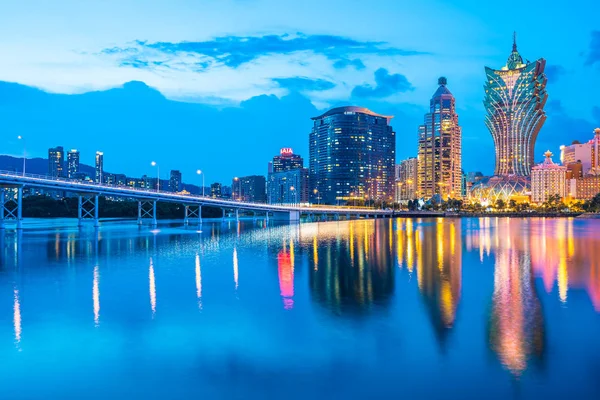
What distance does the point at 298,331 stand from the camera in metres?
18.6

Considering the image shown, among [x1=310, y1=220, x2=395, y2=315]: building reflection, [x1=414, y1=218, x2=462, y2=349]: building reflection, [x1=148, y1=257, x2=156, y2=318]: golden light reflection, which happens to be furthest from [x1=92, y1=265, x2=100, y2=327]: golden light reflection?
[x1=414, y1=218, x2=462, y2=349]: building reflection

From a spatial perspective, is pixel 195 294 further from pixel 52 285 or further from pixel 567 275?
pixel 567 275

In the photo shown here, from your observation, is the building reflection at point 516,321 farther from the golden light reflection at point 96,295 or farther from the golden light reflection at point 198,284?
the golden light reflection at point 96,295

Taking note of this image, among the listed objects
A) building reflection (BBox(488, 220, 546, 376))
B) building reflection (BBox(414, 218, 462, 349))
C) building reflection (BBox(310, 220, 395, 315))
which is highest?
building reflection (BBox(310, 220, 395, 315))

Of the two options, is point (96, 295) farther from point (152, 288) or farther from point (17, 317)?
point (17, 317)

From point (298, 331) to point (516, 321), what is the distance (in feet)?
29.0

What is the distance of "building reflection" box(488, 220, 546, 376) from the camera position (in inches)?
617

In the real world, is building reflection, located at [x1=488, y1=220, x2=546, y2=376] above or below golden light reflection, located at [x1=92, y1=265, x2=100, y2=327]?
below

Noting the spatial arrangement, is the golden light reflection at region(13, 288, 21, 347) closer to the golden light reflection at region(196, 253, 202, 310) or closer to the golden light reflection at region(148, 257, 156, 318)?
the golden light reflection at region(148, 257, 156, 318)

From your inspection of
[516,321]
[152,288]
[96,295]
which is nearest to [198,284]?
[152,288]

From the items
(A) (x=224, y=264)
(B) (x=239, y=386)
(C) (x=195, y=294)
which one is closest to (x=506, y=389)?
(B) (x=239, y=386)

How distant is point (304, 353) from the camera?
16.0 metres

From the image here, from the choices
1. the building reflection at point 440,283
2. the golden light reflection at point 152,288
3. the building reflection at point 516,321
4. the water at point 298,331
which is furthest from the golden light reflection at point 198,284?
the building reflection at point 516,321

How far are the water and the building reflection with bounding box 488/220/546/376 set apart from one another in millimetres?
90
